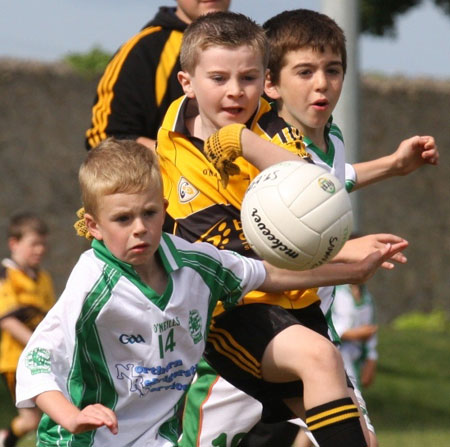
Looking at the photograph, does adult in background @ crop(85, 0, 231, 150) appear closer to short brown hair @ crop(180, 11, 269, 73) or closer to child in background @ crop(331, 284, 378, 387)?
short brown hair @ crop(180, 11, 269, 73)

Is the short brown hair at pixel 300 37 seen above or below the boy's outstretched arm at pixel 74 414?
above

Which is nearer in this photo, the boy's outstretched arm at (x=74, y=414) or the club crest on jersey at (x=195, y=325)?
the boy's outstretched arm at (x=74, y=414)

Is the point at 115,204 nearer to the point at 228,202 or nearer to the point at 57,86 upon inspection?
the point at 228,202

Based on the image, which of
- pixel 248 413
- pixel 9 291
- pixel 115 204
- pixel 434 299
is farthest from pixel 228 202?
pixel 434 299

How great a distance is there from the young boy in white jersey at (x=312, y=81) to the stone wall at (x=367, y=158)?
1020 centimetres

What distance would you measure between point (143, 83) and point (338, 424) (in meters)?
2.36

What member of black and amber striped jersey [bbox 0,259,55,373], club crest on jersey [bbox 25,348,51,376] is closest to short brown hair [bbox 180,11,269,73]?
club crest on jersey [bbox 25,348,51,376]

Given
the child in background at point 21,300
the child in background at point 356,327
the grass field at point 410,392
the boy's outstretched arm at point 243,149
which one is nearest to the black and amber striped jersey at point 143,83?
the boy's outstretched arm at point 243,149

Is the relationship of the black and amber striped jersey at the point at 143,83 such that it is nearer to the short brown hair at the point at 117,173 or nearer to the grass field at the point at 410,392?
the short brown hair at the point at 117,173

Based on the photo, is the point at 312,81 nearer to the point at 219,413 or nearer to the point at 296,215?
the point at 296,215

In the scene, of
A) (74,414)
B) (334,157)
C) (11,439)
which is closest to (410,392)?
(11,439)

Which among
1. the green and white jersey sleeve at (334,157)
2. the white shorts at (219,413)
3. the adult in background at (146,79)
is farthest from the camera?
the adult in background at (146,79)

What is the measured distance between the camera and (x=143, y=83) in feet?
20.6

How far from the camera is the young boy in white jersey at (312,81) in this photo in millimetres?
5293
